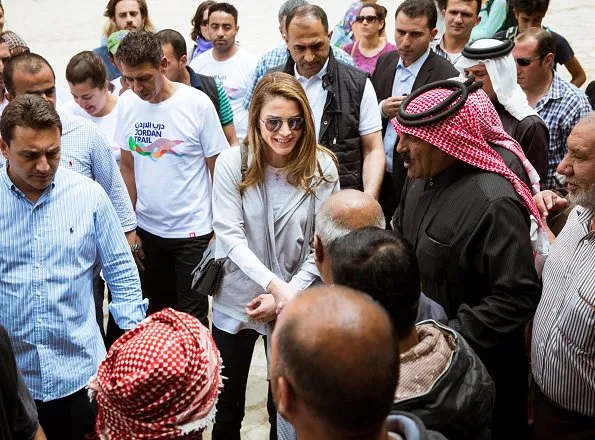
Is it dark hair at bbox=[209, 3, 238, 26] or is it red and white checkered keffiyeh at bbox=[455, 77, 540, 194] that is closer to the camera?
red and white checkered keffiyeh at bbox=[455, 77, 540, 194]

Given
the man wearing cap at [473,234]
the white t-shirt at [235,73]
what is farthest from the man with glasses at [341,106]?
the white t-shirt at [235,73]

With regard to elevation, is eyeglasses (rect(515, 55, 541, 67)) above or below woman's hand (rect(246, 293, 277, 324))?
above

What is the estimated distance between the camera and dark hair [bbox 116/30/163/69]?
450 cm

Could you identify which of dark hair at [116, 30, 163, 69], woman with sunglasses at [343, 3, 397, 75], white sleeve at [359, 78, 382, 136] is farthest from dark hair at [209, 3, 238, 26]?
white sleeve at [359, 78, 382, 136]

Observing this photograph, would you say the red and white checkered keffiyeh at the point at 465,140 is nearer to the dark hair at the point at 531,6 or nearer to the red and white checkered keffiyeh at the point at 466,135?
the red and white checkered keffiyeh at the point at 466,135

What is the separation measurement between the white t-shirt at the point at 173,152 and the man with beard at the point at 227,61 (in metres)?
1.71

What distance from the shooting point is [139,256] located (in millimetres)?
4742

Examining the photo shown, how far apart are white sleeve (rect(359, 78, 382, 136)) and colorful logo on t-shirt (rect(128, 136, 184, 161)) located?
1.15m

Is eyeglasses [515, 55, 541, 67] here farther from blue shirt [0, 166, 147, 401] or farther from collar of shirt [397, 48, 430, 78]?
blue shirt [0, 166, 147, 401]

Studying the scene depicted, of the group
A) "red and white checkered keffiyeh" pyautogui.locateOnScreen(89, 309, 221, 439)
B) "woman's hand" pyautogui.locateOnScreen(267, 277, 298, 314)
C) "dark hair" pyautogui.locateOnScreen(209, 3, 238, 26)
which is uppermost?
"dark hair" pyautogui.locateOnScreen(209, 3, 238, 26)

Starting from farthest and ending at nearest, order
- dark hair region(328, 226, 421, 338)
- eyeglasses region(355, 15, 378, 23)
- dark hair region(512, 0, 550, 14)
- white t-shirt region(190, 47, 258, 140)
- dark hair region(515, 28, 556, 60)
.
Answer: eyeglasses region(355, 15, 378, 23), white t-shirt region(190, 47, 258, 140), dark hair region(512, 0, 550, 14), dark hair region(515, 28, 556, 60), dark hair region(328, 226, 421, 338)

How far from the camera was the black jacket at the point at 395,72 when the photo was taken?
4896 millimetres

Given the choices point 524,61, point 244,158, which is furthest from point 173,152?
point 524,61

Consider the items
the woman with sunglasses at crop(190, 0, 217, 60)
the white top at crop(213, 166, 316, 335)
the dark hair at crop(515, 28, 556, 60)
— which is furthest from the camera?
the woman with sunglasses at crop(190, 0, 217, 60)
